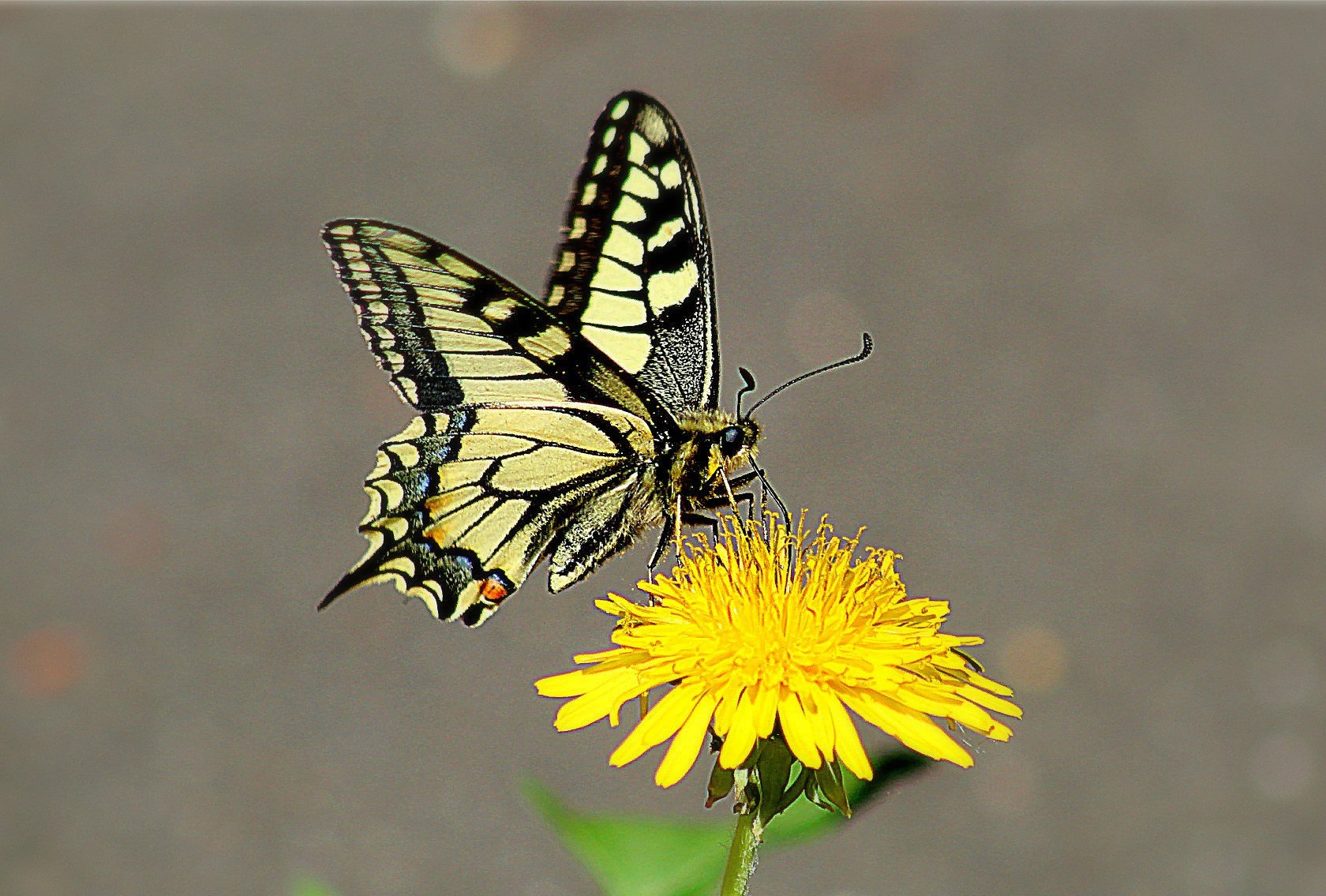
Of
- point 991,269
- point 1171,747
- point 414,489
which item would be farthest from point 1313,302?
point 414,489

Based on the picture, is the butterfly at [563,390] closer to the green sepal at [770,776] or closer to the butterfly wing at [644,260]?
the butterfly wing at [644,260]

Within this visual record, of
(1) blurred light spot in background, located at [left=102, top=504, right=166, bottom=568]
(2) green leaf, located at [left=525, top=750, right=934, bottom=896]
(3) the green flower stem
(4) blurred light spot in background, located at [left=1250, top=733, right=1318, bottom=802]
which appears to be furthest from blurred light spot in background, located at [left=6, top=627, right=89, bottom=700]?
(4) blurred light spot in background, located at [left=1250, top=733, right=1318, bottom=802]

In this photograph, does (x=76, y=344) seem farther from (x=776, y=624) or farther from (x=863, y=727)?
(x=776, y=624)

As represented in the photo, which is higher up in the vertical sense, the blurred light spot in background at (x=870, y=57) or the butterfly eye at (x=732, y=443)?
the blurred light spot in background at (x=870, y=57)

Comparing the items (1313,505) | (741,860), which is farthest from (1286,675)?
(741,860)

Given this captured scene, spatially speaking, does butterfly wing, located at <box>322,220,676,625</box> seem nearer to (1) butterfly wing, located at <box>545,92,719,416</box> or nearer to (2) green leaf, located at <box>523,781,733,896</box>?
(1) butterfly wing, located at <box>545,92,719,416</box>

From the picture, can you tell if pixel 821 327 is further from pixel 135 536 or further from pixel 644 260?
Result: pixel 644 260

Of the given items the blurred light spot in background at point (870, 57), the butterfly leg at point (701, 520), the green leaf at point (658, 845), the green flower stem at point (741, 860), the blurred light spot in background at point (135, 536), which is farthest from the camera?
the blurred light spot in background at point (870, 57)

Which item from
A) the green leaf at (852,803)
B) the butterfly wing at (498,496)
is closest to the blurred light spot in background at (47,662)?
the butterfly wing at (498,496)
